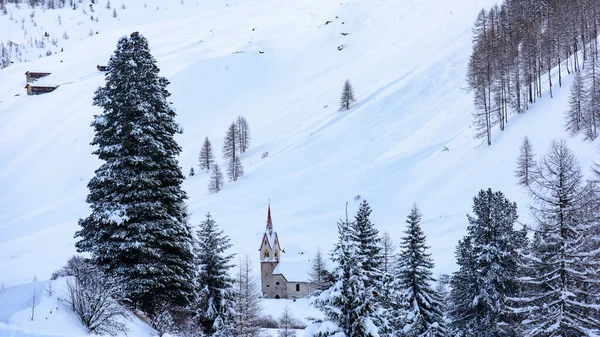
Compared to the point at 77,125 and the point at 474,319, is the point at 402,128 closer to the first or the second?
the point at 474,319

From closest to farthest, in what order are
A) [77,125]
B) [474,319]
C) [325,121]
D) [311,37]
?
[474,319] → [325,121] → [77,125] → [311,37]

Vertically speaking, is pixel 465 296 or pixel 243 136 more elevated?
pixel 243 136

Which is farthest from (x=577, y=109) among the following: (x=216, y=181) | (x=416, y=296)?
(x=216, y=181)

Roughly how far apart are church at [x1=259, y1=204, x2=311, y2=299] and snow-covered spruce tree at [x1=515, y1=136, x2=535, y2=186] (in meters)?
24.1

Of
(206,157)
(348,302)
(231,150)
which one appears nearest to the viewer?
(348,302)

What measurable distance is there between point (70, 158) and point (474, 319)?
85.3 metres

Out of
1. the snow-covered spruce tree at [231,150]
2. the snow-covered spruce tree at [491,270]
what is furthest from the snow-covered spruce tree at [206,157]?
the snow-covered spruce tree at [491,270]

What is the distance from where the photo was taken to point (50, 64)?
15200 centimetres

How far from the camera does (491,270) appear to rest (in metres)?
27.7

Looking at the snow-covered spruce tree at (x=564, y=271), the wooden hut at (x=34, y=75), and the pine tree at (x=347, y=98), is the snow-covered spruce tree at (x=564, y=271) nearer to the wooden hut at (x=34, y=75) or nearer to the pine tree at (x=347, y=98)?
the pine tree at (x=347, y=98)

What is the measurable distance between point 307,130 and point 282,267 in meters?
30.5

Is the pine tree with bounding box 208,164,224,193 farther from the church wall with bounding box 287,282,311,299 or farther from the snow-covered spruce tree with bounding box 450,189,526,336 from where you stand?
the snow-covered spruce tree with bounding box 450,189,526,336

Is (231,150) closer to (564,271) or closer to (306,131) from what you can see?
(306,131)

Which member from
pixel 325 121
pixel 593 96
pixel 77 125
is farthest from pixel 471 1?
pixel 77 125
